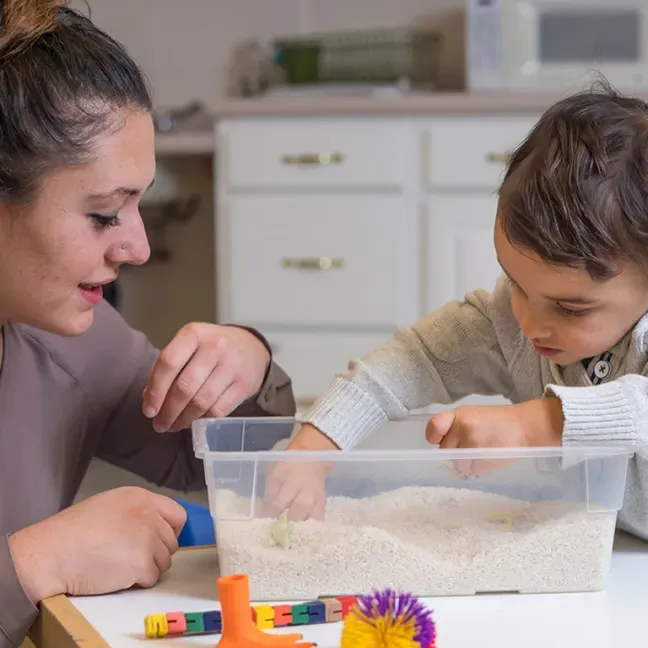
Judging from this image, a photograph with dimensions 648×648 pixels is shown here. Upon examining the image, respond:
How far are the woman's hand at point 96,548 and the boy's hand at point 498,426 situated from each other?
0.71 ft

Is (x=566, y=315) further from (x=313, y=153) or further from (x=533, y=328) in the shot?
(x=313, y=153)

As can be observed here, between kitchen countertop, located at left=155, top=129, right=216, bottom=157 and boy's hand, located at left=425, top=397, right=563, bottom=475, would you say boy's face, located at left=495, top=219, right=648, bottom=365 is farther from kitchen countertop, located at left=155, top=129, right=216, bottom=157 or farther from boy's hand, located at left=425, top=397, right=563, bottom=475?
kitchen countertop, located at left=155, top=129, right=216, bottom=157

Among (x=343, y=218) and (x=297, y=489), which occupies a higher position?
(x=297, y=489)

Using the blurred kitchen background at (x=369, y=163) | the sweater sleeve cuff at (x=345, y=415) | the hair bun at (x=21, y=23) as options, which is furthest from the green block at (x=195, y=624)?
the blurred kitchen background at (x=369, y=163)

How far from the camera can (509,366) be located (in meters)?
1.01

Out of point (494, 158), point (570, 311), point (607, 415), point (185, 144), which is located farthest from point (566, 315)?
A: point (185, 144)

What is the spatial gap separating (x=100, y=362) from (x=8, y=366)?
4.5 inches

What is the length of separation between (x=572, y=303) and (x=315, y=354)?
200cm

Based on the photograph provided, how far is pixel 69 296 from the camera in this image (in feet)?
3.09

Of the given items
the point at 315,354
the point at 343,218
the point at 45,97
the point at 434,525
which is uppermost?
the point at 45,97

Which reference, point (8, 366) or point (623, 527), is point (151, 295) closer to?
point (8, 366)

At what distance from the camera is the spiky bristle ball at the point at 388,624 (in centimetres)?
58

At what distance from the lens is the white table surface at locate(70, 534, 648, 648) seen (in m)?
0.66

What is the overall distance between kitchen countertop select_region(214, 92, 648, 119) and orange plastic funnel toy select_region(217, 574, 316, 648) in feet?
7.08
